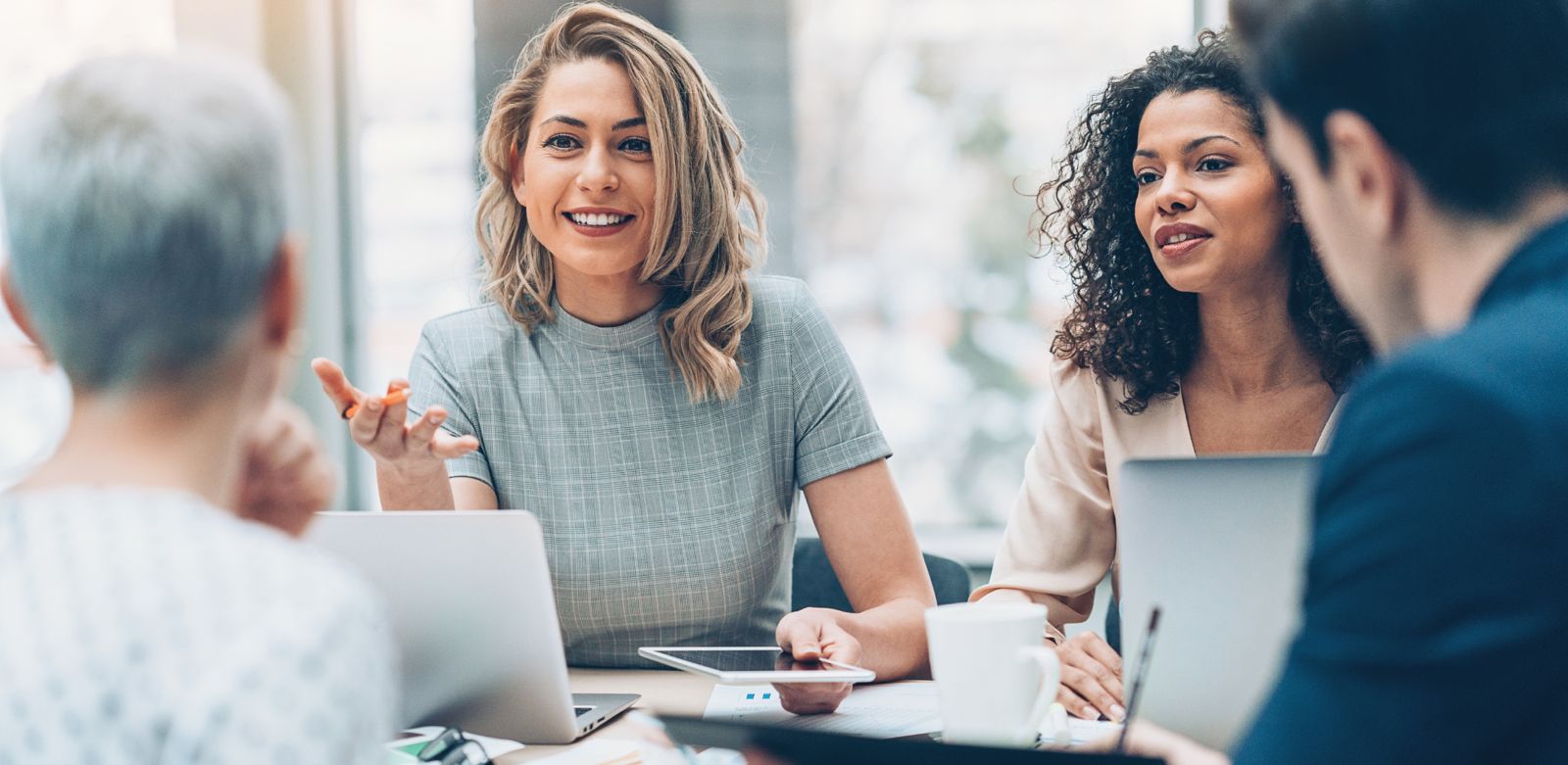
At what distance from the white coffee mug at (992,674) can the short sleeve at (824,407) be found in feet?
2.84

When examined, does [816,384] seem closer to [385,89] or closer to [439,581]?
[439,581]

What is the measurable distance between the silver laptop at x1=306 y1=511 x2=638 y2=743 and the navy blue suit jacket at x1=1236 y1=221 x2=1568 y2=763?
70 centimetres

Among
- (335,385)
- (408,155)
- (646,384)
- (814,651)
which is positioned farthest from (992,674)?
(408,155)

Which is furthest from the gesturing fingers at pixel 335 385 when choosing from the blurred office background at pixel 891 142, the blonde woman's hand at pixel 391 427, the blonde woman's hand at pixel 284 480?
the blurred office background at pixel 891 142

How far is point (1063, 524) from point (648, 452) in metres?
0.62

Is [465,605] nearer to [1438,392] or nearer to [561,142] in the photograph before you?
[1438,392]

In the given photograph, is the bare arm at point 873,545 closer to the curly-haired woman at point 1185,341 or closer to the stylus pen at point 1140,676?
the curly-haired woman at point 1185,341

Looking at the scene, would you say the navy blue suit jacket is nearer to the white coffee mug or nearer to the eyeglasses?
the white coffee mug

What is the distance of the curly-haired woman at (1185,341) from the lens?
1.81m

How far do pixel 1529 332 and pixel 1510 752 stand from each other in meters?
0.23

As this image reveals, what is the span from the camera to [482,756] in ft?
4.04

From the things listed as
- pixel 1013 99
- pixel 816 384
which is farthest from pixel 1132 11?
pixel 816 384

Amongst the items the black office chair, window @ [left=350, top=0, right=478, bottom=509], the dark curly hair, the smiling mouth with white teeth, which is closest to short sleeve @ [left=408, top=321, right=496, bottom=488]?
the smiling mouth with white teeth

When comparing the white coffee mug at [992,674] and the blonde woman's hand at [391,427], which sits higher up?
the blonde woman's hand at [391,427]
